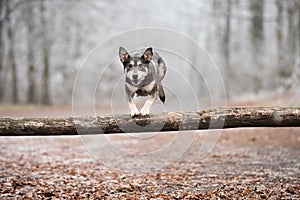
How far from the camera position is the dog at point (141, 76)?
6.49 meters

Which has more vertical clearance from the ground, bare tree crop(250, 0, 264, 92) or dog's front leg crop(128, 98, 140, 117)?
bare tree crop(250, 0, 264, 92)

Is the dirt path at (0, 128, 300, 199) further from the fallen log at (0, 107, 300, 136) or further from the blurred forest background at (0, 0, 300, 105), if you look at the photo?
the blurred forest background at (0, 0, 300, 105)

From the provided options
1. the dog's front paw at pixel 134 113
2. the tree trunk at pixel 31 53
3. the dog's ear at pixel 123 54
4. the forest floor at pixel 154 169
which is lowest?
the forest floor at pixel 154 169

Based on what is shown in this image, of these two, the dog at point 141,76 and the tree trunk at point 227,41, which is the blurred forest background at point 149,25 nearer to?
the tree trunk at point 227,41

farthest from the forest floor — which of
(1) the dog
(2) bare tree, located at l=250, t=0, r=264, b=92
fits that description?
(2) bare tree, located at l=250, t=0, r=264, b=92

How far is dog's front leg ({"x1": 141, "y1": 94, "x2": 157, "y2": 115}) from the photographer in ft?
21.3

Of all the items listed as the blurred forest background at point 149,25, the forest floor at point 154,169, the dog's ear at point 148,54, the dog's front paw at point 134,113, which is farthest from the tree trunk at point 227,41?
the dog's front paw at point 134,113

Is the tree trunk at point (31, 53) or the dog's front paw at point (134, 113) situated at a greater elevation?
the tree trunk at point (31, 53)

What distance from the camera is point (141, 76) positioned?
6496 mm

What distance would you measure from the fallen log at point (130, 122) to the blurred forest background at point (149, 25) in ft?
62.8

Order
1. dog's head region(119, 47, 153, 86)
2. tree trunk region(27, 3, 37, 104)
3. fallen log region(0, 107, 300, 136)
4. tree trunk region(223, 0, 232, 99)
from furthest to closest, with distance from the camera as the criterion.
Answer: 1. tree trunk region(223, 0, 232, 99)
2. tree trunk region(27, 3, 37, 104)
3. dog's head region(119, 47, 153, 86)
4. fallen log region(0, 107, 300, 136)

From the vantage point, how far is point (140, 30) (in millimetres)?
7633

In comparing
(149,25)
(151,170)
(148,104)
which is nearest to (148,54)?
(148,104)

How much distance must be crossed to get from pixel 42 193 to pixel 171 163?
3742 mm
